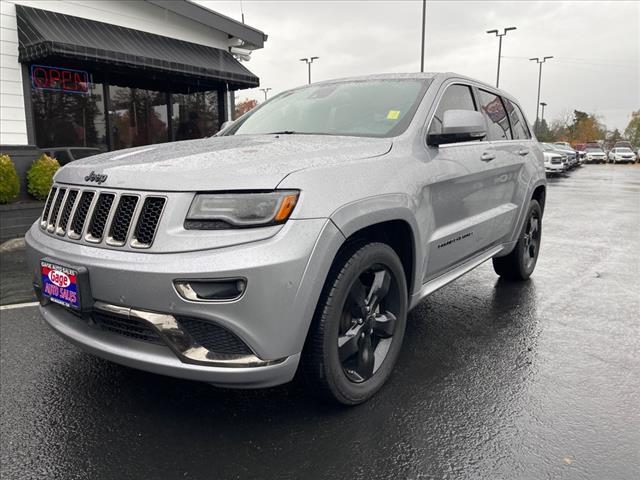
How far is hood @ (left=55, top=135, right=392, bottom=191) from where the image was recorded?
2213 mm

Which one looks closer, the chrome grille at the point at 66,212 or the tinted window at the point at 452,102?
the chrome grille at the point at 66,212

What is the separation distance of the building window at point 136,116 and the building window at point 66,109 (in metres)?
0.32

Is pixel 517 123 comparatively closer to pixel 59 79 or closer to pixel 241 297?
pixel 241 297

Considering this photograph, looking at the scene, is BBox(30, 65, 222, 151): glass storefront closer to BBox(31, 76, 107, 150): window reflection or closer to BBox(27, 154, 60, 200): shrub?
BBox(31, 76, 107, 150): window reflection

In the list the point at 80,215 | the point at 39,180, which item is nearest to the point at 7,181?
the point at 39,180

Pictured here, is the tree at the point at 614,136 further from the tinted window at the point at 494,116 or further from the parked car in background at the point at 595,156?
the tinted window at the point at 494,116

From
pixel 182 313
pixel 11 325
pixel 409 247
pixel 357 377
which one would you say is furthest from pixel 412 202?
pixel 11 325

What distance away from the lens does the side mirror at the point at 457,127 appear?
3.05 m

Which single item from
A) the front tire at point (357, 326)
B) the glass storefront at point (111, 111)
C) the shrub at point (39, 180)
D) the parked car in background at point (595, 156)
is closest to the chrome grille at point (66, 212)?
the front tire at point (357, 326)

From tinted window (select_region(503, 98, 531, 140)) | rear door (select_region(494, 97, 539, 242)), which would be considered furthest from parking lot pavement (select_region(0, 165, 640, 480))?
tinted window (select_region(503, 98, 531, 140))

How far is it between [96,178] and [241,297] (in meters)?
1.03

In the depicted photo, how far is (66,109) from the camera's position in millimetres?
10477

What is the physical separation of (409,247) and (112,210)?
159 centimetres

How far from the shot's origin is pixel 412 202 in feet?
9.37
